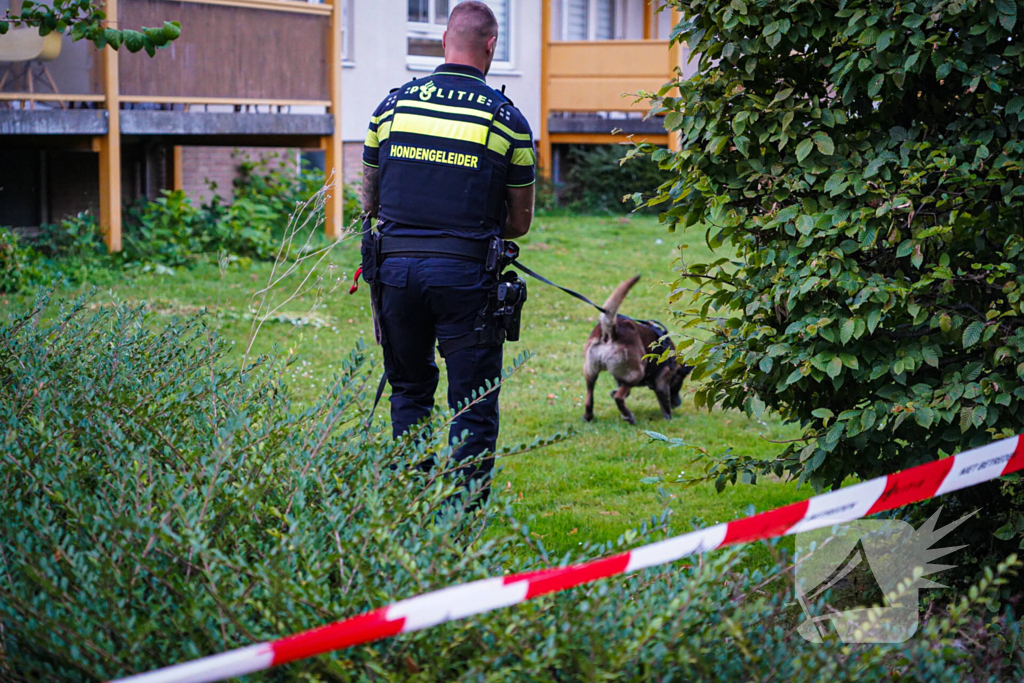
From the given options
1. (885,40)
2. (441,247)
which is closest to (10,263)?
(441,247)

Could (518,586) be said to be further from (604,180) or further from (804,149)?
(604,180)

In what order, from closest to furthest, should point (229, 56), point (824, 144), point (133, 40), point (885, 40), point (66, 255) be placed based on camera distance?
point (885, 40) < point (824, 144) < point (133, 40) < point (66, 255) < point (229, 56)

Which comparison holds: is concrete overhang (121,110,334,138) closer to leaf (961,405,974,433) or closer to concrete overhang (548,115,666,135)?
concrete overhang (548,115,666,135)

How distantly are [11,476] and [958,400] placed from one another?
117 inches

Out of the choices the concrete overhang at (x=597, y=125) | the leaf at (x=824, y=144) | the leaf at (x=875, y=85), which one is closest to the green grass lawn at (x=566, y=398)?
the leaf at (x=824, y=144)

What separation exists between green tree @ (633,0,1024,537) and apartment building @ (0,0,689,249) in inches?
170

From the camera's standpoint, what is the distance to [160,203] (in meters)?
12.8

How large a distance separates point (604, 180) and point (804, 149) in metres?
16.3

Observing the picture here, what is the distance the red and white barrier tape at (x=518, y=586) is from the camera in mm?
1698

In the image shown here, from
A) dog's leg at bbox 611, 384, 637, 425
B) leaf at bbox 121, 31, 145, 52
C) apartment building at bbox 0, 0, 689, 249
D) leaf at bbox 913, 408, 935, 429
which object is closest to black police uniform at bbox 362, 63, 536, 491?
leaf at bbox 121, 31, 145, 52

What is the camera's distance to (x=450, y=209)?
13.9ft

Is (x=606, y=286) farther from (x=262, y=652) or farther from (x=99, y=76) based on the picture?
(x=262, y=652)

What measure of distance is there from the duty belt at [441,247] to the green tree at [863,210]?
0.83 meters

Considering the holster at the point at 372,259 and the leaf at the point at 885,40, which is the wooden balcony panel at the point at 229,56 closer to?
the holster at the point at 372,259
